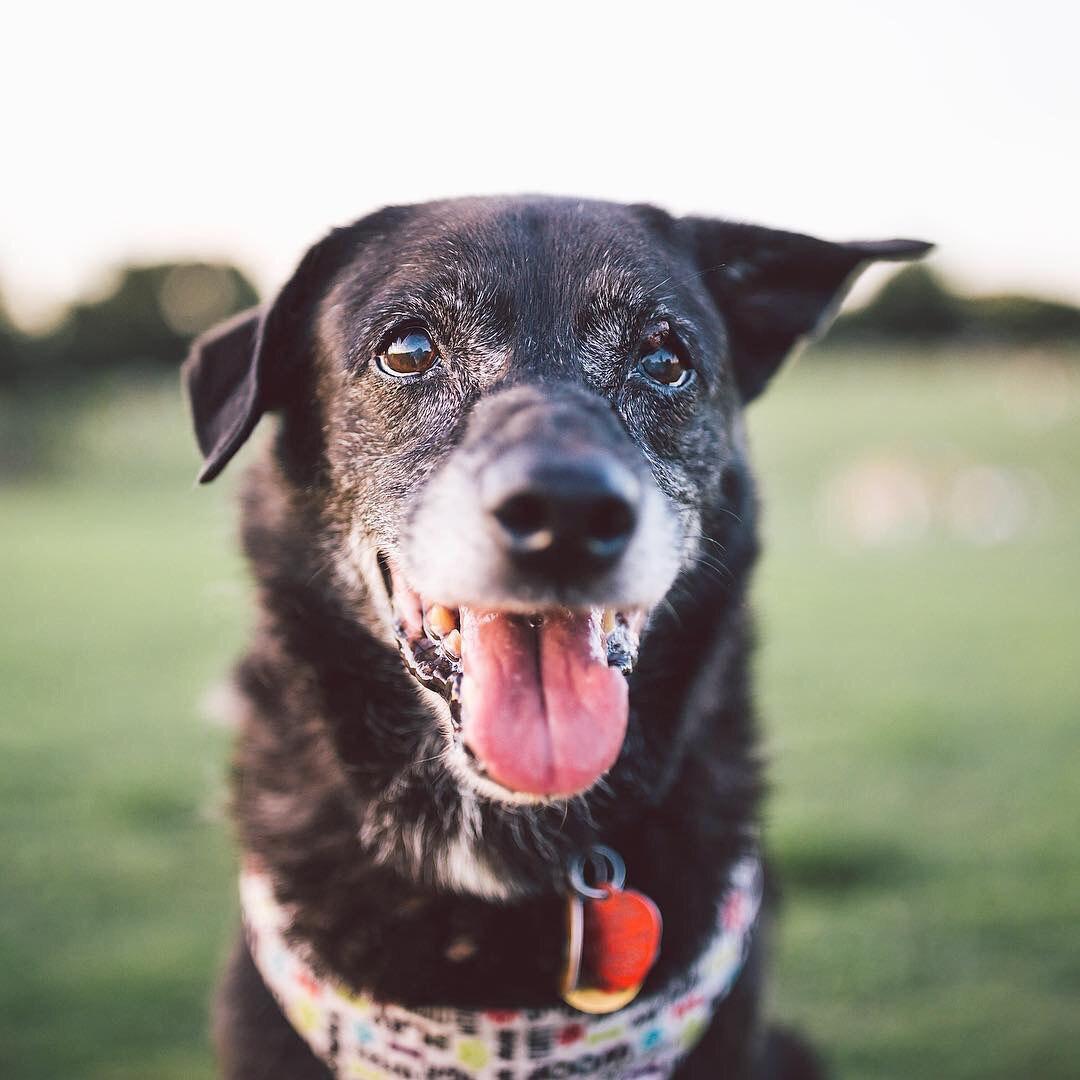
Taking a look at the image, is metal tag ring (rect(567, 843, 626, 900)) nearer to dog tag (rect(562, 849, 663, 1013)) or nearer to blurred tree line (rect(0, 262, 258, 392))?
dog tag (rect(562, 849, 663, 1013))

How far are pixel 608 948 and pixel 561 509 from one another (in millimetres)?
901

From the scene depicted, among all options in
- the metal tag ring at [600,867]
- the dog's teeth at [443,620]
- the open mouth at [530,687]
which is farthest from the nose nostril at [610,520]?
the metal tag ring at [600,867]

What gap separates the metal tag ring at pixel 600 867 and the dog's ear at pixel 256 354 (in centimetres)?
115

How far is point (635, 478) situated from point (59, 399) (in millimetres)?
36645

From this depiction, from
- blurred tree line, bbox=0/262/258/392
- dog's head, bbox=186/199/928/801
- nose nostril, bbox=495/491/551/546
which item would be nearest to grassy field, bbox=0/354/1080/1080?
dog's head, bbox=186/199/928/801

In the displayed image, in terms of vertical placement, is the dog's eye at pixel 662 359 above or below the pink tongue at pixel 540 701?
above

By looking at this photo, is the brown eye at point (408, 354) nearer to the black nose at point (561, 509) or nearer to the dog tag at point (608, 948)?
the black nose at point (561, 509)

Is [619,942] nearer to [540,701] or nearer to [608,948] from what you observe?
[608,948]

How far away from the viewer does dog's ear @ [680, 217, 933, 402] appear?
2533mm

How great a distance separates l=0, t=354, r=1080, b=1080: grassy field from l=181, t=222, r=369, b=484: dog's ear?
36 cm

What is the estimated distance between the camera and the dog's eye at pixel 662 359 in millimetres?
2287

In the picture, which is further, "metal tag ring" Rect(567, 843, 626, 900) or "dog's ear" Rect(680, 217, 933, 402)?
"dog's ear" Rect(680, 217, 933, 402)

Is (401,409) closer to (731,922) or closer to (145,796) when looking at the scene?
(731,922)

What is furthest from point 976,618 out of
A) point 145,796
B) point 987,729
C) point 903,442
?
point 903,442
